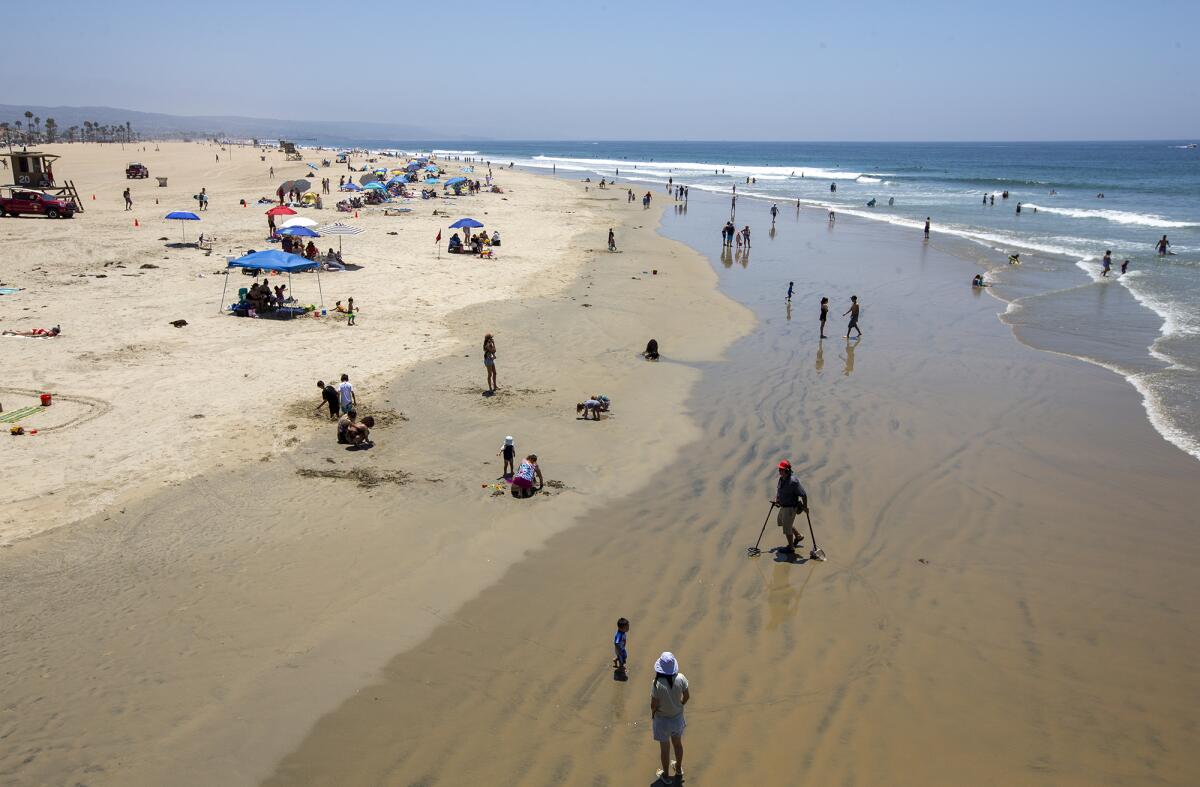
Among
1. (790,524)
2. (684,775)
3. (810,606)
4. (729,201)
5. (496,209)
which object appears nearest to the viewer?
(684,775)

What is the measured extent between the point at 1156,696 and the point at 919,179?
10300 cm

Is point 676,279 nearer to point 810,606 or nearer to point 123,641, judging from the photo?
point 810,606

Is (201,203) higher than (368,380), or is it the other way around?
(201,203)

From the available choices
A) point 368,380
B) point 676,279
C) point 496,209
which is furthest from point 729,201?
point 368,380

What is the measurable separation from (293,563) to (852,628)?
6658mm

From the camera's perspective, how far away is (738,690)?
7473 mm

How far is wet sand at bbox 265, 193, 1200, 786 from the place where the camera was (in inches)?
265

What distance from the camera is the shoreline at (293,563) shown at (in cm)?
691

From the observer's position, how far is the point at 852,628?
8.53 m

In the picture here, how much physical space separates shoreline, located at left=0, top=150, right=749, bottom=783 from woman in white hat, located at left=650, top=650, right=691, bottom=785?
10.1ft

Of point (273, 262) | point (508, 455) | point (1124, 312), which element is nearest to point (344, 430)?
point (508, 455)

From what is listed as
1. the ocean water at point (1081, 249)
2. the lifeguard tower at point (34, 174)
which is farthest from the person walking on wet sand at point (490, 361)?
the lifeguard tower at point (34, 174)

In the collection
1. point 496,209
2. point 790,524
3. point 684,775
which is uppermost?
point 496,209

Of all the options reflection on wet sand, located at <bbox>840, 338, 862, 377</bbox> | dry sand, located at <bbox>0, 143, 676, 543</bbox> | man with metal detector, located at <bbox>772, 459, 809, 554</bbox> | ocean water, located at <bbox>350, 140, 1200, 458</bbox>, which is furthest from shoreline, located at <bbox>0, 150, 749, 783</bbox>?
ocean water, located at <bbox>350, 140, 1200, 458</bbox>
